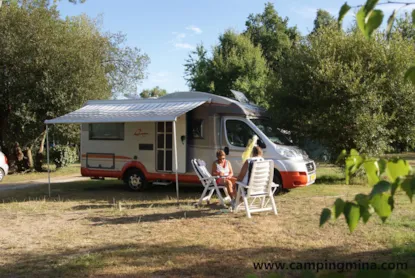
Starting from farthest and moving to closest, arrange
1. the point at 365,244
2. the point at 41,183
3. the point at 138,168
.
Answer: the point at 41,183 < the point at 138,168 < the point at 365,244

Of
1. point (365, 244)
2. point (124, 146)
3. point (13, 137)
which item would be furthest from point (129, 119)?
point (13, 137)

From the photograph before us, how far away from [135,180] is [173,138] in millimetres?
2027

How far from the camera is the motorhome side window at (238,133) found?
1027 centimetres

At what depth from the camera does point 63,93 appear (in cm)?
1667

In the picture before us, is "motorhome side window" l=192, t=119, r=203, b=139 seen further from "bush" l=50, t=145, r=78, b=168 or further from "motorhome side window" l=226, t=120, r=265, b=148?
"bush" l=50, t=145, r=78, b=168

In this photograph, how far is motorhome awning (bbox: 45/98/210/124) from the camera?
955cm

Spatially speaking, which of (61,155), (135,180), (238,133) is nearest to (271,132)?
(238,133)

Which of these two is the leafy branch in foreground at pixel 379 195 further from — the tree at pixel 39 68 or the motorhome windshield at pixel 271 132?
the tree at pixel 39 68

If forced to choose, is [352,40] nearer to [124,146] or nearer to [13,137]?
[124,146]

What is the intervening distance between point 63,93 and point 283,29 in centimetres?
2298

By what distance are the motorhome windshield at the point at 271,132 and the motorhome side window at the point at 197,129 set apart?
136 centimetres

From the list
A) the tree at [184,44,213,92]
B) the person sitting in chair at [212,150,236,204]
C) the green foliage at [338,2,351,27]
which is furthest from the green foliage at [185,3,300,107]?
the green foliage at [338,2,351,27]

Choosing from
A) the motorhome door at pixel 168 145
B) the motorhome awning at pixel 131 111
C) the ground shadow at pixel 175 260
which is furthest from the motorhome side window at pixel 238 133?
the ground shadow at pixel 175 260

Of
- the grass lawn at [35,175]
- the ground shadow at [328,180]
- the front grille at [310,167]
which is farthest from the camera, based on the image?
the grass lawn at [35,175]
